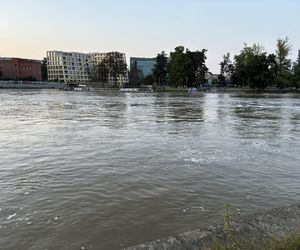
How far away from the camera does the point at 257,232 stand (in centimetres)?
517

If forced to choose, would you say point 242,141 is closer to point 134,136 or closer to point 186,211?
point 134,136

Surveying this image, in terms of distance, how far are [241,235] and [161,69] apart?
14871 cm

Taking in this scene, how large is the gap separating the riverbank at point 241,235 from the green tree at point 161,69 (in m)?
146

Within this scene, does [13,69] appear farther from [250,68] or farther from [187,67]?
[250,68]

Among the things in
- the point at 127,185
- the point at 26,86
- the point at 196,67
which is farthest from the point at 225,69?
the point at 127,185

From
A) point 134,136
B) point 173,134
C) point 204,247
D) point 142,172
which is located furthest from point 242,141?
point 204,247

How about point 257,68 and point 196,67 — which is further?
point 196,67

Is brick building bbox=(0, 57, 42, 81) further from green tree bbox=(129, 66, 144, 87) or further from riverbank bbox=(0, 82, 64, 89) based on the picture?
green tree bbox=(129, 66, 144, 87)

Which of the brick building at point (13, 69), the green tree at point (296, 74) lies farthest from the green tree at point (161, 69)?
the brick building at point (13, 69)

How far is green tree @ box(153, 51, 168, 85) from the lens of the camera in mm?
149500

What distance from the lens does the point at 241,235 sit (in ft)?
16.6

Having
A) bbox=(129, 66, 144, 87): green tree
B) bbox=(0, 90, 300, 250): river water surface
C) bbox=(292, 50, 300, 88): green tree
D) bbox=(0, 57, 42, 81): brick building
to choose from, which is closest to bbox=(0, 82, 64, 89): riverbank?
bbox=(0, 57, 42, 81): brick building

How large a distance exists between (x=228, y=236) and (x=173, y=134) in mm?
13648

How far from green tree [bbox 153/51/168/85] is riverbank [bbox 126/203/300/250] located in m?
146
